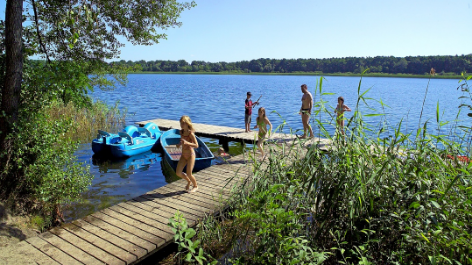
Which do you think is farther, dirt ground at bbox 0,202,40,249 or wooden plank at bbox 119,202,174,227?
wooden plank at bbox 119,202,174,227

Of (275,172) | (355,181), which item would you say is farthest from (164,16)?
(355,181)

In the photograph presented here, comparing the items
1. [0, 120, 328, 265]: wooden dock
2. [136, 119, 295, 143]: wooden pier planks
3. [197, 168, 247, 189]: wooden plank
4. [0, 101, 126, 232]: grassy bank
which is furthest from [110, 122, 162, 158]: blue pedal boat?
[0, 101, 126, 232]: grassy bank

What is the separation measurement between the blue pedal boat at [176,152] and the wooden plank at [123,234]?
3409 millimetres

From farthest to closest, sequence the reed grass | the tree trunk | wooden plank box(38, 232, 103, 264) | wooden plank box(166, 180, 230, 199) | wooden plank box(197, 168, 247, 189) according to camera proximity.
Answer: the reed grass < wooden plank box(197, 168, 247, 189) < wooden plank box(166, 180, 230, 199) < the tree trunk < wooden plank box(38, 232, 103, 264)

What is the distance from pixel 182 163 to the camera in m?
6.18

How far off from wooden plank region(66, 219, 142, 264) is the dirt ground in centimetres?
57

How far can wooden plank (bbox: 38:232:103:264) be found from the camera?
12.9ft

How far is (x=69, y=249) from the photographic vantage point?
413cm

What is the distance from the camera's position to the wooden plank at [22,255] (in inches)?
150

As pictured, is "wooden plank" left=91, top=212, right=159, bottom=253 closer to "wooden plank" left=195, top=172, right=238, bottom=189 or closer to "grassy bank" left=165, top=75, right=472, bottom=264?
"grassy bank" left=165, top=75, right=472, bottom=264

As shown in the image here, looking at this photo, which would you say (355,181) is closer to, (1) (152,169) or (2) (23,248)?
(2) (23,248)

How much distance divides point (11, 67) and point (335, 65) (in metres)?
76.7

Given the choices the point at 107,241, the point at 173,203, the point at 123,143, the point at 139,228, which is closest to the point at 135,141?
the point at 123,143

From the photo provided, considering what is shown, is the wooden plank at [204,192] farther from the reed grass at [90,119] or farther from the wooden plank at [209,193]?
the reed grass at [90,119]
